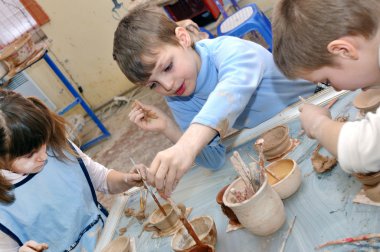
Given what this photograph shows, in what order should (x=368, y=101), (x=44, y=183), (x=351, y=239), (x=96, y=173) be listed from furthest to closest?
(x=96, y=173), (x=44, y=183), (x=368, y=101), (x=351, y=239)

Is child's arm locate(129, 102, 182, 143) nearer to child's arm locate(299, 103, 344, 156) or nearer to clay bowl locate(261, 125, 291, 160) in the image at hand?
clay bowl locate(261, 125, 291, 160)

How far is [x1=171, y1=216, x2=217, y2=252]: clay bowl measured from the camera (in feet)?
3.15

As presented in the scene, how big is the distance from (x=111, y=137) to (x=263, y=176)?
149 inches

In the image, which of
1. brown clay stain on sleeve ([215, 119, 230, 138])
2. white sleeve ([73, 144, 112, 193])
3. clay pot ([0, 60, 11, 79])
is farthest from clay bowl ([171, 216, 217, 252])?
clay pot ([0, 60, 11, 79])

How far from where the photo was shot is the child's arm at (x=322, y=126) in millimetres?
788

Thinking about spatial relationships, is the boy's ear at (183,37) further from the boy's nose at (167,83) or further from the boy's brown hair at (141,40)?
the boy's nose at (167,83)

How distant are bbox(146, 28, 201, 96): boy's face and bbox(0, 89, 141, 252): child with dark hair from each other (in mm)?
414

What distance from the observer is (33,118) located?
4.02 feet

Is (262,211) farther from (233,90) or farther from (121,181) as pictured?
(121,181)

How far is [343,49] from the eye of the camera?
0.76m


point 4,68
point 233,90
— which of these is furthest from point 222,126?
point 4,68

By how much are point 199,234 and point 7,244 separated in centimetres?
86

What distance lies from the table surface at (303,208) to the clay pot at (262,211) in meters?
0.03

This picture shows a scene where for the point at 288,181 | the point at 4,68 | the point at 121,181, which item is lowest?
the point at 121,181
